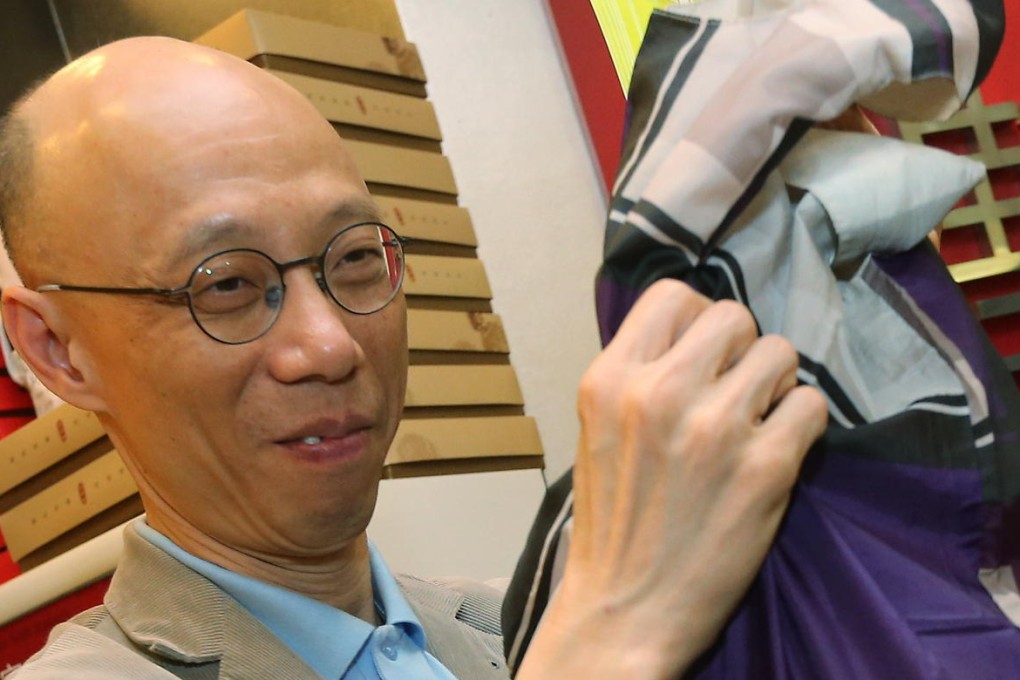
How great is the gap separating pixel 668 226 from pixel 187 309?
1.63 ft

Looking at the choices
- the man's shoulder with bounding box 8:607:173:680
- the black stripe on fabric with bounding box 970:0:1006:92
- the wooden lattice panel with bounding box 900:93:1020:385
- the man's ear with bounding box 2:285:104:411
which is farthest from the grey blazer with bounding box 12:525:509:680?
the wooden lattice panel with bounding box 900:93:1020:385

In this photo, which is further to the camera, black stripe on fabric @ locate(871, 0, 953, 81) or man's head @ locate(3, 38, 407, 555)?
man's head @ locate(3, 38, 407, 555)

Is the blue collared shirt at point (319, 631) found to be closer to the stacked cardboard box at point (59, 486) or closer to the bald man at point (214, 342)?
the bald man at point (214, 342)

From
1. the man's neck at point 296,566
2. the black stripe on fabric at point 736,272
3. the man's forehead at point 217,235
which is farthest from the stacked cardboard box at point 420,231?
the black stripe on fabric at point 736,272

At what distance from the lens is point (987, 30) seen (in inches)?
22.8

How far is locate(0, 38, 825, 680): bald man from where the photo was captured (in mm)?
906

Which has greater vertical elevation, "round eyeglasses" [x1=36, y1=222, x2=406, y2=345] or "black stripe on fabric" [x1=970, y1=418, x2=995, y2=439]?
"round eyeglasses" [x1=36, y1=222, x2=406, y2=345]

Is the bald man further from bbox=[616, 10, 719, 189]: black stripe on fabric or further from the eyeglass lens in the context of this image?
bbox=[616, 10, 719, 189]: black stripe on fabric

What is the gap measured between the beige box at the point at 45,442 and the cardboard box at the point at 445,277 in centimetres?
54

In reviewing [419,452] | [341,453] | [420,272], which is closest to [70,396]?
[341,453]

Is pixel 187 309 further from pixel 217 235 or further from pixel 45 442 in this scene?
pixel 45 442

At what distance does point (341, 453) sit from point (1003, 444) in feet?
1.75

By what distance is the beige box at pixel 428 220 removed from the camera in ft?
6.18

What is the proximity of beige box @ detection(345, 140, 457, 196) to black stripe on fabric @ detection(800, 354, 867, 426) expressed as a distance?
134cm
